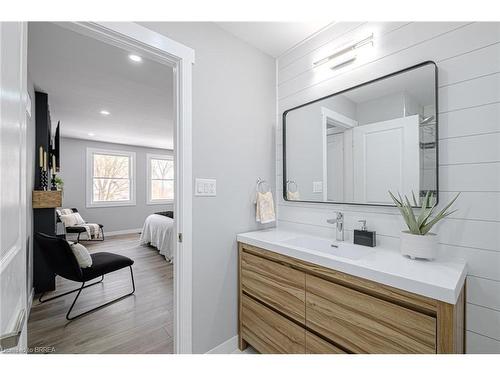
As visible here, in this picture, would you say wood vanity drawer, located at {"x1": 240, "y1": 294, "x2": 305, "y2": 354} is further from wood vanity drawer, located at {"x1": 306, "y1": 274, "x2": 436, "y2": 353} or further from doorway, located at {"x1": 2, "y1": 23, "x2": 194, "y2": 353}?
doorway, located at {"x1": 2, "y1": 23, "x2": 194, "y2": 353}

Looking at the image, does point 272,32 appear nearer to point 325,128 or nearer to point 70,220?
point 325,128

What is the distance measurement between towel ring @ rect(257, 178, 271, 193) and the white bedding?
2173mm

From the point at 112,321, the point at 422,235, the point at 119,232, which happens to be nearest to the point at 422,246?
the point at 422,235

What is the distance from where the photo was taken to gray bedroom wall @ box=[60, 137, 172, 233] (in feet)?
18.1

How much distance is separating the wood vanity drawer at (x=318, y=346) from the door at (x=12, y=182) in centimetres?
123

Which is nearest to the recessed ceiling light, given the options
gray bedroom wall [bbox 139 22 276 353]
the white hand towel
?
gray bedroom wall [bbox 139 22 276 353]

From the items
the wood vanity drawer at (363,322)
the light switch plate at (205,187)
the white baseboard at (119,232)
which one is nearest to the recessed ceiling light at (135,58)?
the light switch plate at (205,187)

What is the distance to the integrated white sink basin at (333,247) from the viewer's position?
1.40 m

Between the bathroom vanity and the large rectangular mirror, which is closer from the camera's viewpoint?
the bathroom vanity

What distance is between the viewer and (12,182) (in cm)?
58

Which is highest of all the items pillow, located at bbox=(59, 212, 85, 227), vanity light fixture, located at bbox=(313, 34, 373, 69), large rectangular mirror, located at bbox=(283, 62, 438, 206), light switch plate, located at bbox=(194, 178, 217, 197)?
vanity light fixture, located at bbox=(313, 34, 373, 69)

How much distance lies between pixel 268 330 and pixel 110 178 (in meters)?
6.22

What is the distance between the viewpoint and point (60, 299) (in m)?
2.56
